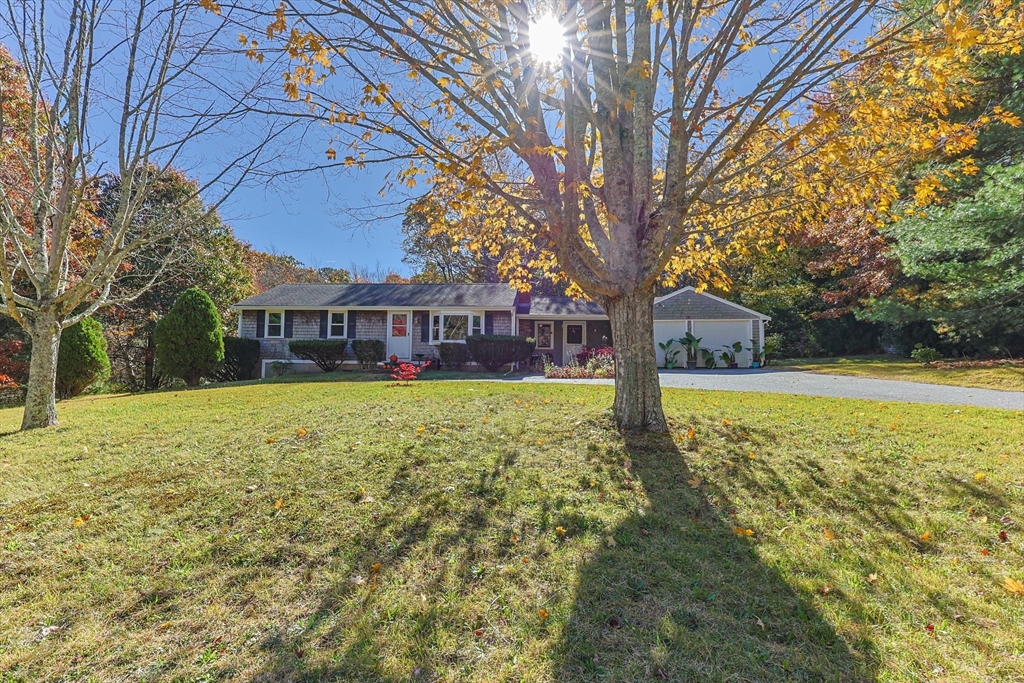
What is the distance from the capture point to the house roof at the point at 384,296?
18.9 m

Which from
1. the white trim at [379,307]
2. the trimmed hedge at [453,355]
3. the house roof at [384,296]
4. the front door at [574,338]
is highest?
the house roof at [384,296]

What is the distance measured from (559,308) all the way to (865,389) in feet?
39.6

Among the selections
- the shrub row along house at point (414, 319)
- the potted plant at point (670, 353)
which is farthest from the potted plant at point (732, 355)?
the potted plant at point (670, 353)

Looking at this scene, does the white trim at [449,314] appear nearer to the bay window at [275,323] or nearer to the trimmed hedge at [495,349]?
the trimmed hedge at [495,349]

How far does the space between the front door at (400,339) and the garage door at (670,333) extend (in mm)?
10817

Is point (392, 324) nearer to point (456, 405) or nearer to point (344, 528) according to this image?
point (456, 405)

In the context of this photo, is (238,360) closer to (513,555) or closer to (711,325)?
(513,555)

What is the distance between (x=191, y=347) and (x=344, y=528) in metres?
14.3

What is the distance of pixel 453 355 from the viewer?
18.2 m

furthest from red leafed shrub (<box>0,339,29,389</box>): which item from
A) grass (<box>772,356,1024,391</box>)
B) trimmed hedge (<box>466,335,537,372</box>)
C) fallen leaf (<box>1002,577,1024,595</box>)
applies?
grass (<box>772,356,1024,391</box>)

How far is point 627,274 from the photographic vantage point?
5172 mm

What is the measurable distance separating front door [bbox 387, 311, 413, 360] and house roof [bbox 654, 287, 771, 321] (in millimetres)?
10592

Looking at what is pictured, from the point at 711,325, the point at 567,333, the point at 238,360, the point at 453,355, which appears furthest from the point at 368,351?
the point at 711,325

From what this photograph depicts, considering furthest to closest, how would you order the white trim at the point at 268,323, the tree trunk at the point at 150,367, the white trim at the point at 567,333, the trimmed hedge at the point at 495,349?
the white trim at the point at 567,333, the white trim at the point at 268,323, the trimmed hedge at the point at 495,349, the tree trunk at the point at 150,367
